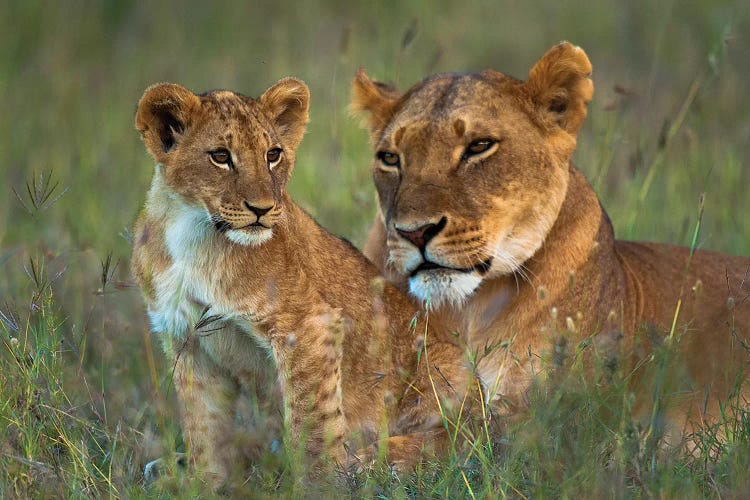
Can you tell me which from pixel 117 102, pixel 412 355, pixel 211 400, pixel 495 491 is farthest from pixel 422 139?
pixel 117 102

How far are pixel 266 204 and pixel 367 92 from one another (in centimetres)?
107

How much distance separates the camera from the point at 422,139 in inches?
163

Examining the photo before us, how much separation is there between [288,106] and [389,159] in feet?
1.39

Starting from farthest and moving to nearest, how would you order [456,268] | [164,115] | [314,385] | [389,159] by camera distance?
1. [389,159]
2. [456,268]
3. [164,115]
4. [314,385]

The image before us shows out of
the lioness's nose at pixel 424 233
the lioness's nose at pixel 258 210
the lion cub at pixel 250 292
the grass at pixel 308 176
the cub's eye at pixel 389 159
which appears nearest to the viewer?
the grass at pixel 308 176

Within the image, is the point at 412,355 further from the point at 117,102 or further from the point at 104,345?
the point at 117,102

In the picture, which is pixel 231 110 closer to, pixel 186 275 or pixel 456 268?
pixel 186 275

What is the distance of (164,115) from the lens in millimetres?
3773

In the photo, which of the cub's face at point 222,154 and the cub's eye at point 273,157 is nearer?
the cub's face at point 222,154

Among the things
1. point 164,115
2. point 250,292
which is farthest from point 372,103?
point 250,292

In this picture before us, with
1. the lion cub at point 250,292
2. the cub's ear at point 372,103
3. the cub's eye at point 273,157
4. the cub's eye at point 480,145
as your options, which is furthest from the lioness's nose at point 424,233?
the cub's ear at point 372,103

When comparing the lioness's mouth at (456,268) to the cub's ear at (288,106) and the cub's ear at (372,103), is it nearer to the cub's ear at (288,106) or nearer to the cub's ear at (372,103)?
the cub's ear at (288,106)

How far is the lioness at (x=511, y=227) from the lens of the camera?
3.92 metres

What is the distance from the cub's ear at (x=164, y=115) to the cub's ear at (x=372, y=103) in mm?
893
